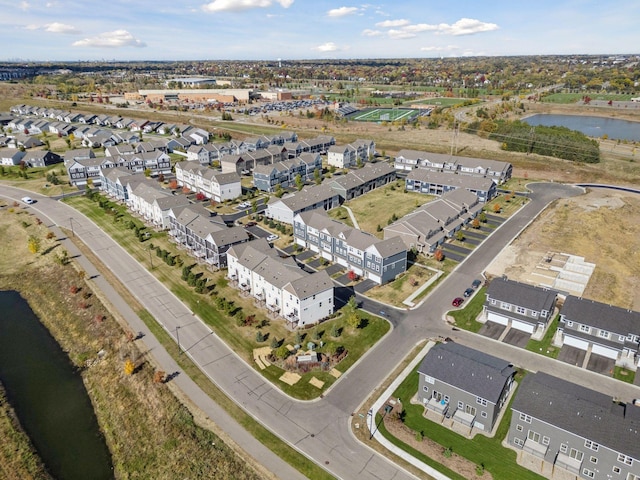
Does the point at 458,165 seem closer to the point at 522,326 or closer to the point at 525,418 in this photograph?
the point at 522,326

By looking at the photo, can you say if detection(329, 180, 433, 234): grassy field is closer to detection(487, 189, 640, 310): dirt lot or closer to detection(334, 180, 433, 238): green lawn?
detection(334, 180, 433, 238): green lawn

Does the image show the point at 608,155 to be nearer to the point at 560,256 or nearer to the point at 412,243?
the point at 560,256

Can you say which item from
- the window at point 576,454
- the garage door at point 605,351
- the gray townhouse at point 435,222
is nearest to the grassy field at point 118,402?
the window at point 576,454

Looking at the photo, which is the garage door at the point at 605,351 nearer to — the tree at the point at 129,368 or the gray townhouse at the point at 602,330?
the gray townhouse at the point at 602,330

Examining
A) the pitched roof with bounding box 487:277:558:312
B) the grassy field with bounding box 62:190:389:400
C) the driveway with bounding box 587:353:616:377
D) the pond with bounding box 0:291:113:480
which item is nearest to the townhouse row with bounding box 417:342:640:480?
the driveway with bounding box 587:353:616:377

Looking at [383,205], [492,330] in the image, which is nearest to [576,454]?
[492,330]
